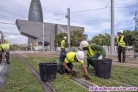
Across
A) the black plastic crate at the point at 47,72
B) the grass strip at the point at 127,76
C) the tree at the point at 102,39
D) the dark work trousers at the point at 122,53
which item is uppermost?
the tree at the point at 102,39

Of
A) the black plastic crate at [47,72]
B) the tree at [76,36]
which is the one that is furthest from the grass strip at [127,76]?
the tree at [76,36]

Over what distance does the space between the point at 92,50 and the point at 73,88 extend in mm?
3667

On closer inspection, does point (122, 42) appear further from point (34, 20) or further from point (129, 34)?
point (34, 20)

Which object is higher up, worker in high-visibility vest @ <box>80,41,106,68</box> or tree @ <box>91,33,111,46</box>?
tree @ <box>91,33,111,46</box>

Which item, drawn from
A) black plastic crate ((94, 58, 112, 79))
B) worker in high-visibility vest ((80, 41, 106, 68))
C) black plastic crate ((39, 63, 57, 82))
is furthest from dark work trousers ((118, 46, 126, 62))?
black plastic crate ((39, 63, 57, 82))

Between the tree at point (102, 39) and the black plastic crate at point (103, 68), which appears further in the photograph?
the tree at point (102, 39)

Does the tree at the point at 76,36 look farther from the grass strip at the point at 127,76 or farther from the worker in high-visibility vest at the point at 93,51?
the grass strip at the point at 127,76

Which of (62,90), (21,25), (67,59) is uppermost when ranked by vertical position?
(21,25)

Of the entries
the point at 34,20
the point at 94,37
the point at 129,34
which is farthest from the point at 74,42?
the point at 34,20

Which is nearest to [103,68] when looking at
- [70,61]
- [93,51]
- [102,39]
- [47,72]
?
[70,61]

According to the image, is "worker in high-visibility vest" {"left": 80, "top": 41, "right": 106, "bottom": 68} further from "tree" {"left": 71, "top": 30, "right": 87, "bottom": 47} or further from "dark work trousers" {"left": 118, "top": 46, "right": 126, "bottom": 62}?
"tree" {"left": 71, "top": 30, "right": 87, "bottom": 47}

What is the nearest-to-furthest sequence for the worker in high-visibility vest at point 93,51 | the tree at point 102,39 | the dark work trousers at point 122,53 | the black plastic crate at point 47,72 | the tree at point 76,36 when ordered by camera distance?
the black plastic crate at point 47,72 < the worker in high-visibility vest at point 93,51 < the dark work trousers at point 122,53 < the tree at point 76,36 < the tree at point 102,39

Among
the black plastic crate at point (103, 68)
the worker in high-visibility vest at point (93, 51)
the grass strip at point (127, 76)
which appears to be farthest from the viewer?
the worker in high-visibility vest at point (93, 51)

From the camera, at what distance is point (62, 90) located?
5.07 m
